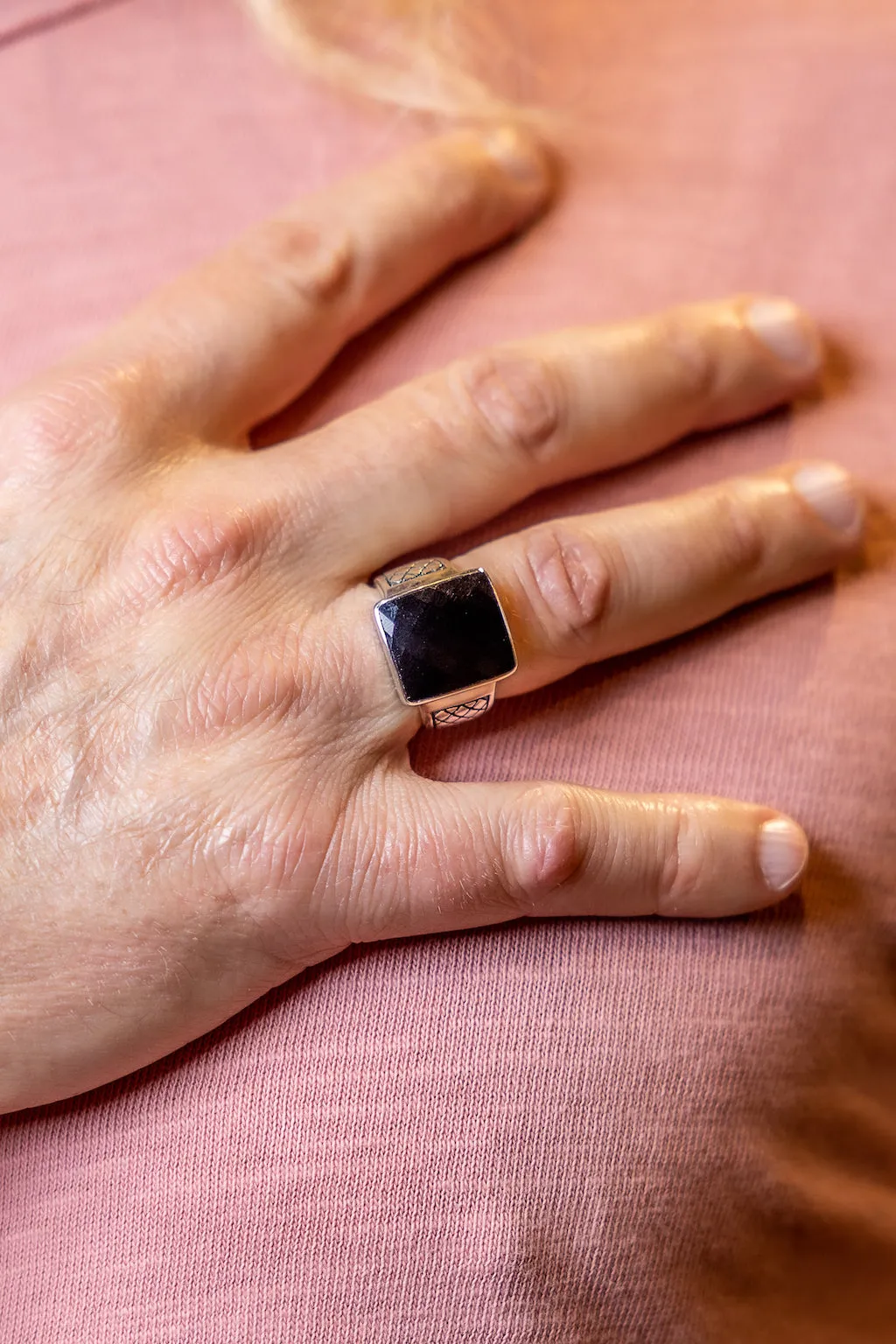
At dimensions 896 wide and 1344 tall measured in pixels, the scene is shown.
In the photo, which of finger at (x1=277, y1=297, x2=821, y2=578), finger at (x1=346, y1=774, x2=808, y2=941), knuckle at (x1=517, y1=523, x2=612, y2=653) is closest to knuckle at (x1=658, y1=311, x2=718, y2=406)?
finger at (x1=277, y1=297, x2=821, y2=578)

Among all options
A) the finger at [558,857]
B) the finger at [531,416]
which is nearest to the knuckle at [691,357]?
the finger at [531,416]

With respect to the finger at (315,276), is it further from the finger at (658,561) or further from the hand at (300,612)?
the finger at (658,561)

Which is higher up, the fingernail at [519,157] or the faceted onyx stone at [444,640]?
the fingernail at [519,157]

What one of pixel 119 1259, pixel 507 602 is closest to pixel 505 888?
pixel 507 602

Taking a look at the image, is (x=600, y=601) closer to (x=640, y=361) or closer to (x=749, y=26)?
(x=640, y=361)

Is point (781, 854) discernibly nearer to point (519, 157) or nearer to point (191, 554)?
point (191, 554)

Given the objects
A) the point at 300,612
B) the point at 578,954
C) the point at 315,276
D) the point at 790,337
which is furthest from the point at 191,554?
the point at 790,337
